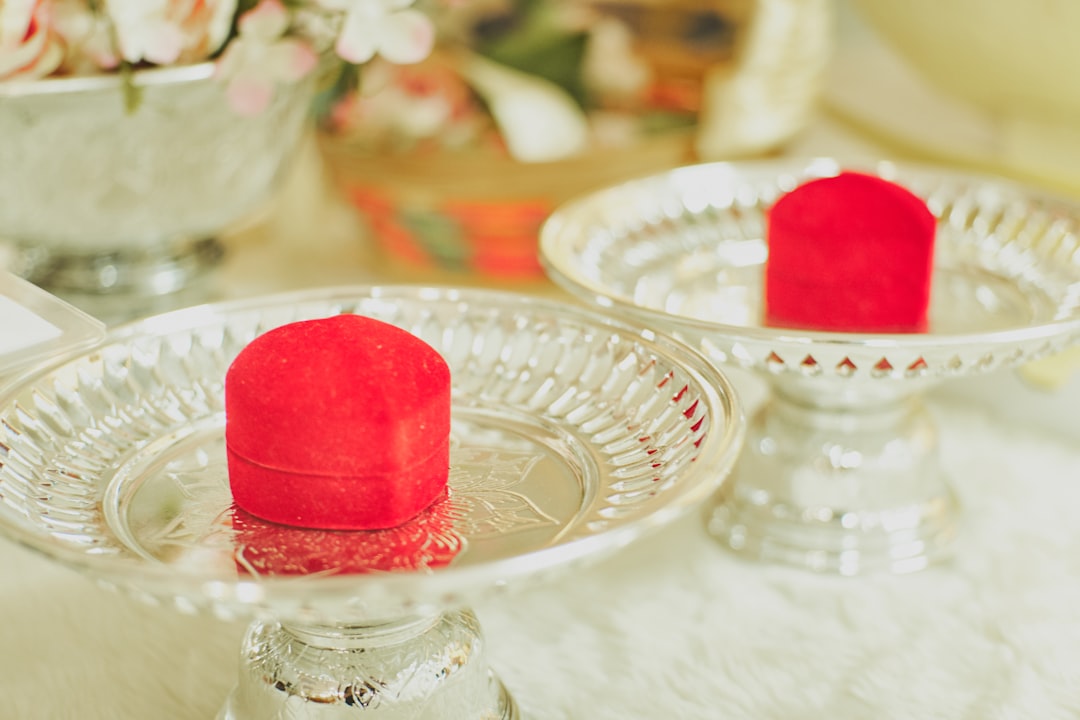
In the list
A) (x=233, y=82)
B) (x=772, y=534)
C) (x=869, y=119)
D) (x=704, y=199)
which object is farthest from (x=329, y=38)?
(x=869, y=119)

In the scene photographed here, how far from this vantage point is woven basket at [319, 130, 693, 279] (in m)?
0.71

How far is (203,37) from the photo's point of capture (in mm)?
542

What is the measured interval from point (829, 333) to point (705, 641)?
14 cm

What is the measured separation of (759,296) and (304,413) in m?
0.28

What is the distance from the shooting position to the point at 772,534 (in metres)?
0.53

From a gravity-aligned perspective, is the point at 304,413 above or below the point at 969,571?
above

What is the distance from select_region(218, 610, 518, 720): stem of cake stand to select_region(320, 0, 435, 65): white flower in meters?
0.25

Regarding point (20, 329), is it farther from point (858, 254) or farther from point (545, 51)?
point (545, 51)

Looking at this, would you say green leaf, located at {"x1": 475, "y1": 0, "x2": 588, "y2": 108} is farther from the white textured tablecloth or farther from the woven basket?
the white textured tablecloth

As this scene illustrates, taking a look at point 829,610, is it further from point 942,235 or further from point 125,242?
point 125,242

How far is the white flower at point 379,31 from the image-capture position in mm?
507

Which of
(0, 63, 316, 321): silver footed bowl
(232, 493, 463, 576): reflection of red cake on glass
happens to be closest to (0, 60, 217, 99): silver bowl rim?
(0, 63, 316, 321): silver footed bowl

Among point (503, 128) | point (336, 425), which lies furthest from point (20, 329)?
point (503, 128)

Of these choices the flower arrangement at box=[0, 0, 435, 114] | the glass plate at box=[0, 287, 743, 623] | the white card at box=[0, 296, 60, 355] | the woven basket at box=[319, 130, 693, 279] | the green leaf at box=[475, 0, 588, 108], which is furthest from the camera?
the green leaf at box=[475, 0, 588, 108]
